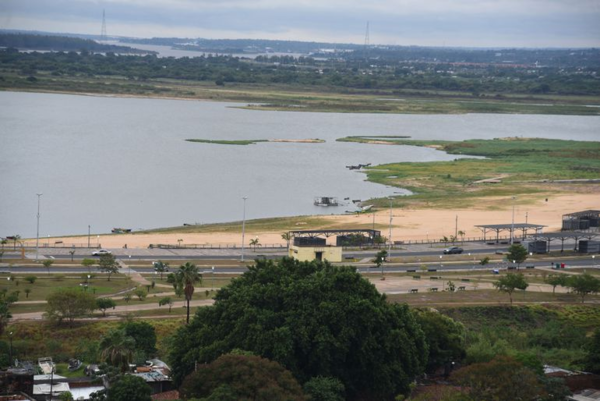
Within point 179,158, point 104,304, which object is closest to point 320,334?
point 104,304

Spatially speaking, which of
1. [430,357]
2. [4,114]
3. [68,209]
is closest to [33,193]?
[68,209]

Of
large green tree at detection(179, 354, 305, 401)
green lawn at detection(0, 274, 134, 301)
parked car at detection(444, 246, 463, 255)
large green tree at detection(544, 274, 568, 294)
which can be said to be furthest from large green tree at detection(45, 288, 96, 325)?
parked car at detection(444, 246, 463, 255)

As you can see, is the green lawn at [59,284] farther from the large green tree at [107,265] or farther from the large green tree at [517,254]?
the large green tree at [517,254]

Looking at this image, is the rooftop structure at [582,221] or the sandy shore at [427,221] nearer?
the sandy shore at [427,221]

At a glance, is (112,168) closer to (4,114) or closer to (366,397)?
(4,114)

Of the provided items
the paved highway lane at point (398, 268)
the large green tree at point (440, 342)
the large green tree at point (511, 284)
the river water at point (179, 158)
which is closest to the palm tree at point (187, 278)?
the large green tree at point (440, 342)

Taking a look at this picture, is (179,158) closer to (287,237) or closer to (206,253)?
(287,237)
